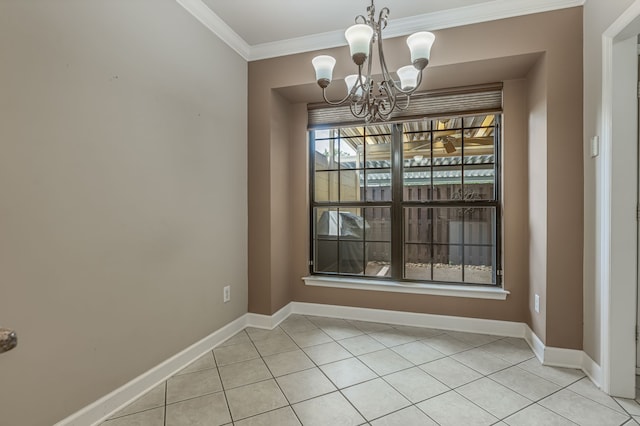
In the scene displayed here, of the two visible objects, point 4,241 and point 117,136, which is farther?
point 117,136

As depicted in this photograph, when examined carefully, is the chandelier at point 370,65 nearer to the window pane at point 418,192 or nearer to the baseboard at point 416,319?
the window pane at point 418,192

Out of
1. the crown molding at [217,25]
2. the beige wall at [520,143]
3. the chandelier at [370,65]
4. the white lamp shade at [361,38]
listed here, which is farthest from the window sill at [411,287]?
the crown molding at [217,25]

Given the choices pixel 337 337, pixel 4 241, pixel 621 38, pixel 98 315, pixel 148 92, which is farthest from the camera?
pixel 337 337

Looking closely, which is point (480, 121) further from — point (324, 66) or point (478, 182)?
point (324, 66)

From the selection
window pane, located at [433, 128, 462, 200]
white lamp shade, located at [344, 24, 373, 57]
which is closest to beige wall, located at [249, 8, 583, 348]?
window pane, located at [433, 128, 462, 200]

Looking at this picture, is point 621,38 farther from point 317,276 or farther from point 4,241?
point 4,241

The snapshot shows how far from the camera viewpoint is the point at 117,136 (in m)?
1.74

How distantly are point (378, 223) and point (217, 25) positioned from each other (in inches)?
89.8

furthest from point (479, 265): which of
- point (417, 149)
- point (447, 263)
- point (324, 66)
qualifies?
point (324, 66)

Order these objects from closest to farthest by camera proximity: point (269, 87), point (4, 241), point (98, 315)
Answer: point (4, 241)
point (98, 315)
point (269, 87)

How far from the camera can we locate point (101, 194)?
1.66 metres

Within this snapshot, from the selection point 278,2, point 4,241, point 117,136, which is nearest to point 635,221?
point 278,2

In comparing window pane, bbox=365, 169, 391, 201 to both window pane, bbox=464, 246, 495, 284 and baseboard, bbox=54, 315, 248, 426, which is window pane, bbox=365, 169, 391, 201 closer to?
window pane, bbox=464, 246, 495, 284

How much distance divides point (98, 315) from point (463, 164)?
118 inches
